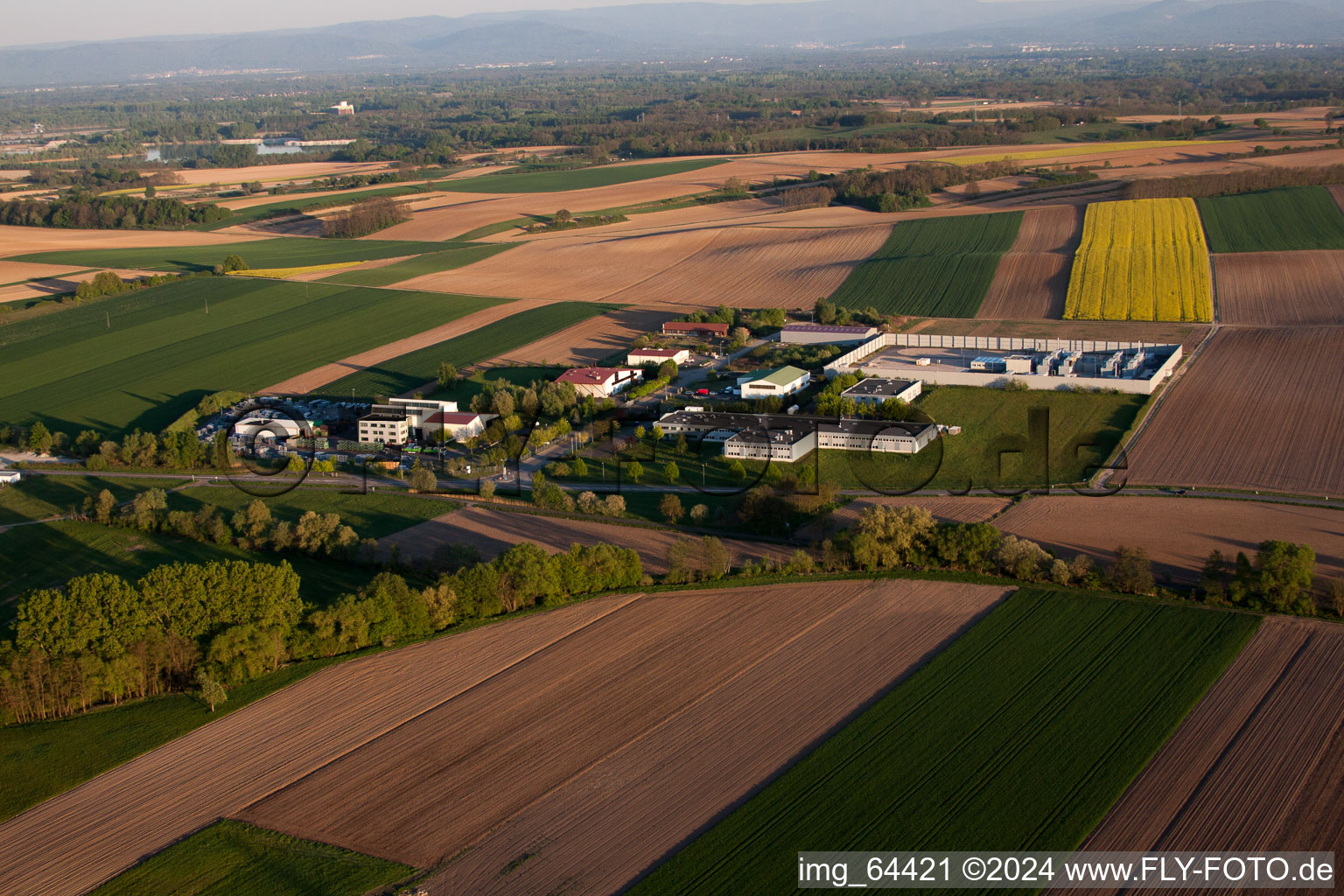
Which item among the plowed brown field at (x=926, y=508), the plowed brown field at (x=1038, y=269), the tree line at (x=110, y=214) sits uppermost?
the tree line at (x=110, y=214)

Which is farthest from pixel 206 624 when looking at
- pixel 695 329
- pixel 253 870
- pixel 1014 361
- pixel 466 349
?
pixel 695 329

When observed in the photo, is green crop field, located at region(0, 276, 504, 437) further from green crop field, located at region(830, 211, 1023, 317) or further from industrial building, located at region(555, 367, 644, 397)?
green crop field, located at region(830, 211, 1023, 317)

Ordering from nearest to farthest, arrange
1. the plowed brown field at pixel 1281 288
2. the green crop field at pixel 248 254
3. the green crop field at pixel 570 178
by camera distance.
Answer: the plowed brown field at pixel 1281 288
the green crop field at pixel 248 254
the green crop field at pixel 570 178

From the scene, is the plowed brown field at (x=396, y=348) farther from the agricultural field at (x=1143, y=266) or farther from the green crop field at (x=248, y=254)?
the agricultural field at (x=1143, y=266)

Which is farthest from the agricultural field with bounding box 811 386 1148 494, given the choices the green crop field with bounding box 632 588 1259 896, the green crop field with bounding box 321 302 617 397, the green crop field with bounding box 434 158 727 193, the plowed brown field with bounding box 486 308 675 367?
the green crop field with bounding box 434 158 727 193

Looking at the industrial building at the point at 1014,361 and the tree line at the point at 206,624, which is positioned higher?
the industrial building at the point at 1014,361

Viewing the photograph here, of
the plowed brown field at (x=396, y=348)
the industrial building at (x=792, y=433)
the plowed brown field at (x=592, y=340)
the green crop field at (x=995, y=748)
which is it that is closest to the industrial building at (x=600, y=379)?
the plowed brown field at (x=592, y=340)
